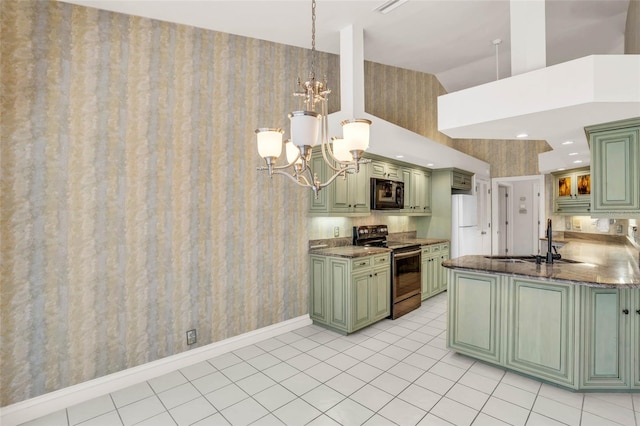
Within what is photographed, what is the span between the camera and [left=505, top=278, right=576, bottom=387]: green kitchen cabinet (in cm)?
237

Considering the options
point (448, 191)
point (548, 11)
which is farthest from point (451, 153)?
point (548, 11)

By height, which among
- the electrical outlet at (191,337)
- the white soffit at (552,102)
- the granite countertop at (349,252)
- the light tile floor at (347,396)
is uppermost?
the white soffit at (552,102)

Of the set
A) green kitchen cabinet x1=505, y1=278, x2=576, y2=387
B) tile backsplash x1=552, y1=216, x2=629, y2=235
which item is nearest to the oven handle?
green kitchen cabinet x1=505, y1=278, x2=576, y2=387

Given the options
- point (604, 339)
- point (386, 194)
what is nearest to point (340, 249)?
point (386, 194)

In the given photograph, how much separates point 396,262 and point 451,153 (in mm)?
2470

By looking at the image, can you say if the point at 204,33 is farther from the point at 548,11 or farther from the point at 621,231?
the point at 621,231

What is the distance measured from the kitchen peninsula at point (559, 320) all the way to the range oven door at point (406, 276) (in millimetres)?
1209

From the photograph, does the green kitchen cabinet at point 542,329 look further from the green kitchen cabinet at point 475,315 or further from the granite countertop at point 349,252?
the granite countertop at point 349,252

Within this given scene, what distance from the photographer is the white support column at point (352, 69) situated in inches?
131

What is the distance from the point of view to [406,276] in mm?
4270

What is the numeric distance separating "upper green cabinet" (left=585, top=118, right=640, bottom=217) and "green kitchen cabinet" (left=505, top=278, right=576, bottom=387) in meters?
0.94

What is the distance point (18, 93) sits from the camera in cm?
213

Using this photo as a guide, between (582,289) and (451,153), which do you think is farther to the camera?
(451,153)

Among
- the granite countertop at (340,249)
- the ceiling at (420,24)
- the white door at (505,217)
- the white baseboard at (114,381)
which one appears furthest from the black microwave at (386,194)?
the white door at (505,217)
